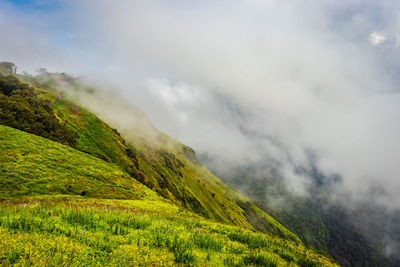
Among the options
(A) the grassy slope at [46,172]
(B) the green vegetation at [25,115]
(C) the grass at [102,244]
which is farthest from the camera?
(B) the green vegetation at [25,115]

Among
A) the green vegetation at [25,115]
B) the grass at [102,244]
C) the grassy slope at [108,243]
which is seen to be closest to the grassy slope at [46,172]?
the green vegetation at [25,115]

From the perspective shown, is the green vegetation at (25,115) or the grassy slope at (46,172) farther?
the green vegetation at (25,115)

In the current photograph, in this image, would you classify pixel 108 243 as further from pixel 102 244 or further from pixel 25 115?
pixel 25 115

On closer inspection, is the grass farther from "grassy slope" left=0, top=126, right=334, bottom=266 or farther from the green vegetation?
the green vegetation

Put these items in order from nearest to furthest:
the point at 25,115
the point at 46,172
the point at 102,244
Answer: the point at 102,244 < the point at 46,172 < the point at 25,115

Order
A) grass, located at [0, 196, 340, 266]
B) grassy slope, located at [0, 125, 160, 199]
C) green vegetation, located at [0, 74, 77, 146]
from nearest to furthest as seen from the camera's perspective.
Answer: grass, located at [0, 196, 340, 266] → grassy slope, located at [0, 125, 160, 199] → green vegetation, located at [0, 74, 77, 146]

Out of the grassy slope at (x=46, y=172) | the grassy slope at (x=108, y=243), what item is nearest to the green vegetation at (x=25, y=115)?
the grassy slope at (x=46, y=172)

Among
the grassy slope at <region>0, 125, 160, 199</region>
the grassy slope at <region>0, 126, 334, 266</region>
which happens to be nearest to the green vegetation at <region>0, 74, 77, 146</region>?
the grassy slope at <region>0, 125, 160, 199</region>

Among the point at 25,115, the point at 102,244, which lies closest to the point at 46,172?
the point at 25,115

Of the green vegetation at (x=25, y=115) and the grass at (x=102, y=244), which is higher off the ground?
the green vegetation at (x=25, y=115)

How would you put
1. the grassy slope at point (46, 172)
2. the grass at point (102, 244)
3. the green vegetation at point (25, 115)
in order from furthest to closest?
the green vegetation at point (25, 115) → the grassy slope at point (46, 172) → the grass at point (102, 244)

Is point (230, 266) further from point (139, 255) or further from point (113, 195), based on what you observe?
point (113, 195)

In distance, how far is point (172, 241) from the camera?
5.89 metres

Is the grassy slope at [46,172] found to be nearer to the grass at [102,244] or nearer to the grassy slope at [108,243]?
the grassy slope at [108,243]
